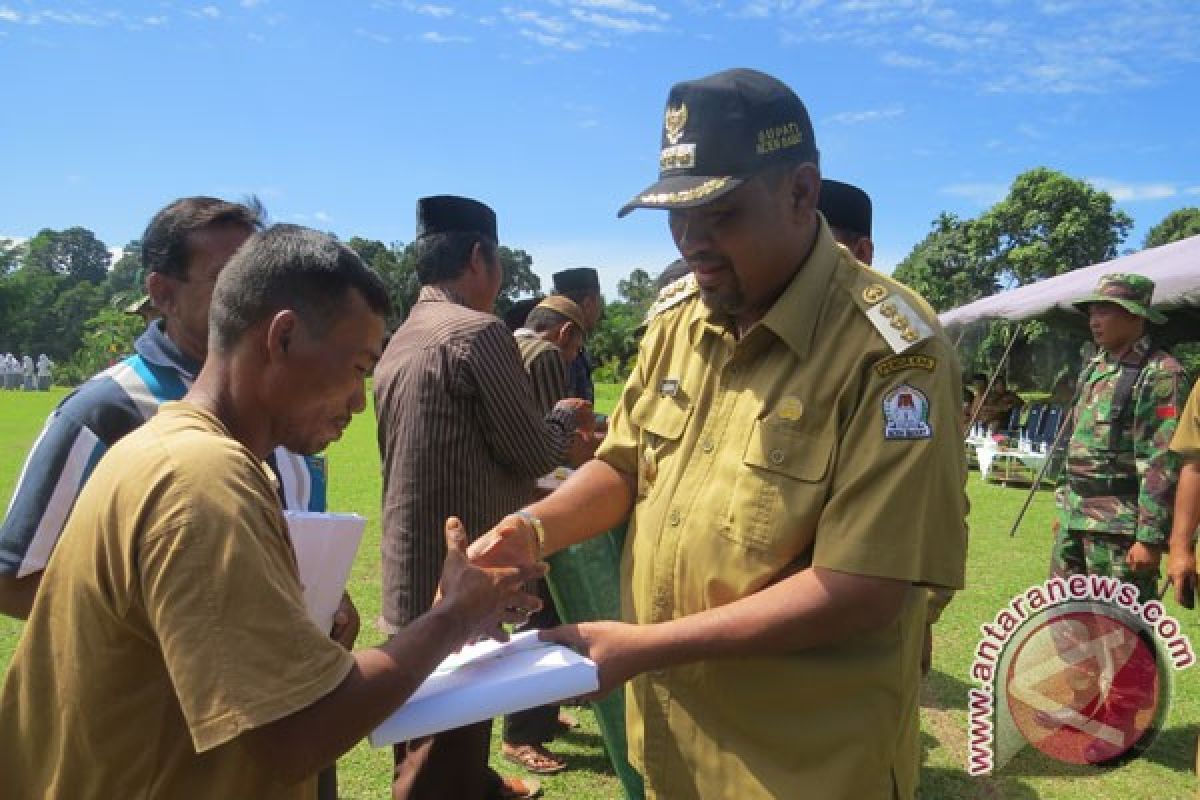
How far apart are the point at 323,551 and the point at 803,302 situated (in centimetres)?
113

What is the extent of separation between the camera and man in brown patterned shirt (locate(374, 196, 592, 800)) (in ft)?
10.5

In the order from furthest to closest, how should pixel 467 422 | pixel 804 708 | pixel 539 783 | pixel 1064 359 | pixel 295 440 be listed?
1. pixel 1064 359
2. pixel 539 783
3. pixel 467 422
4. pixel 804 708
5. pixel 295 440

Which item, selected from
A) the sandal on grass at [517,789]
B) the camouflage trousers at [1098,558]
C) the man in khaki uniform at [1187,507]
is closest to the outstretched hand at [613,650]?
the sandal on grass at [517,789]

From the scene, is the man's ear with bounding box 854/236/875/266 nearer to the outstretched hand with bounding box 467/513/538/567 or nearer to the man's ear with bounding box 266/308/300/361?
the outstretched hand with bounding box 467/513/538/567

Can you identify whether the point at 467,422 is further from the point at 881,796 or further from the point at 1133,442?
the point at 1133,442

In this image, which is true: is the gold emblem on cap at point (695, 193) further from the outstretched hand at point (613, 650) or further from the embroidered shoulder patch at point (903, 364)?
the outstretched hand at point (613, 650)

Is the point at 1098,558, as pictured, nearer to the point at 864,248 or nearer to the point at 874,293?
the point at 864,248

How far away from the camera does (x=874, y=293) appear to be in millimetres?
1758

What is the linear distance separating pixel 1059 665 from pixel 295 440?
451 cm

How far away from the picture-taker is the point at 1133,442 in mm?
4910

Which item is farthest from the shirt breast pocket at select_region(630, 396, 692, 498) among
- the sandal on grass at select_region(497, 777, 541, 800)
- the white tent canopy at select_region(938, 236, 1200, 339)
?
the white tent canopy at select_region(938, 236, 1200, 339)

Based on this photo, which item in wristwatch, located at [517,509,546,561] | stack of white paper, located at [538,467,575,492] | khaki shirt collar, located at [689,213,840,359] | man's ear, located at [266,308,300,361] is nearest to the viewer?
man's ear, located at [266,308,300,361]

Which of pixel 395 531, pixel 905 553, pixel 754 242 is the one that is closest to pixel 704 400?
pixel 754 242

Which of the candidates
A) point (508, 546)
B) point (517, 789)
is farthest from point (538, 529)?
point (517, 789)
